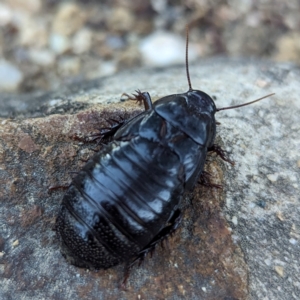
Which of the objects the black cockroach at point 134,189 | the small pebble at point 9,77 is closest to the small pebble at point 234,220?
the black cockroach at point 134,189

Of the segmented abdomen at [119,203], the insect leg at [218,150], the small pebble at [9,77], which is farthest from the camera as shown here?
the small pebble at [9,77]

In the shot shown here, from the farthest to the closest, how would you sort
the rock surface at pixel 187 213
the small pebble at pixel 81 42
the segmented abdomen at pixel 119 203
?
the small pebble at pixel 81 42 → the rock surface at pixel 187 213 → the segmented abdomen at pixel 119 203

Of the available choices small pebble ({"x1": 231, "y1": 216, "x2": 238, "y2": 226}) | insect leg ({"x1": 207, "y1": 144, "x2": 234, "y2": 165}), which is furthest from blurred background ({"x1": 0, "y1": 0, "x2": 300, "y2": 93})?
small pebble ({"x1": 231, "y1": 216, "x2": 238, "y2": 226})

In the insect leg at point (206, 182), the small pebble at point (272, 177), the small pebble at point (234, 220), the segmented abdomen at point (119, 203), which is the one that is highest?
the segmented abdomen at point (119, 203)

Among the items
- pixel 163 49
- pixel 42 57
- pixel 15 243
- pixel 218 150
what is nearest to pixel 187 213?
pixel 218 150

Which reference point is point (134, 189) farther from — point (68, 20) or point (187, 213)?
point (68, 20)

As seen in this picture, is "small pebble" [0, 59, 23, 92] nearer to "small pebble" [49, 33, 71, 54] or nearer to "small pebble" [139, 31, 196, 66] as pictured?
Result: "small pebble" [49, 33, 71, 54]

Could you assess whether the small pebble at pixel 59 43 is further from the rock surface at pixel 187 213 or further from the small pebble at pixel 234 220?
the small pebble at pixel 234 220

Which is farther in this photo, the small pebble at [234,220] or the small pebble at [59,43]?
the small pebble at [59,43]
